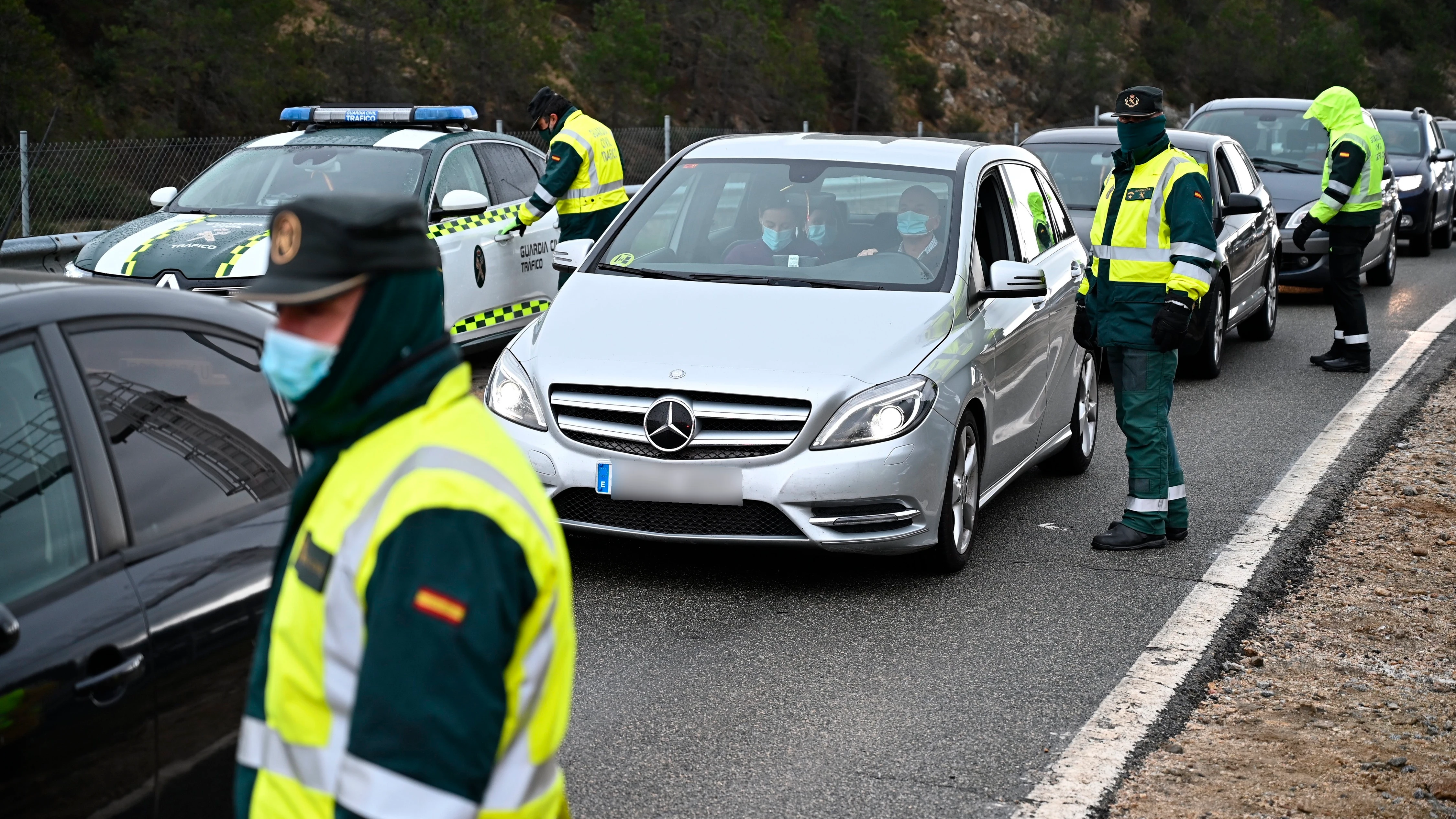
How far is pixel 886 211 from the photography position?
694 cm

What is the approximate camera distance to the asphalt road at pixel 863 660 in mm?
4273

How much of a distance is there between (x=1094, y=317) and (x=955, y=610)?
180 cm

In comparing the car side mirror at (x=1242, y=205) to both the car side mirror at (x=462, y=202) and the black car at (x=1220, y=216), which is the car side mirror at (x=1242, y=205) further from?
the car side mirror at (x=462, y=202)

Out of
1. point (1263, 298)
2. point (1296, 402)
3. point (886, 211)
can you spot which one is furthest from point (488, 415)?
point (1263, 298)

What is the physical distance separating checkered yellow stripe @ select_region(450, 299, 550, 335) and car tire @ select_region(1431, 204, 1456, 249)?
1540cm

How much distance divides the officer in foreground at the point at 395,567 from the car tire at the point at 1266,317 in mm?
11798

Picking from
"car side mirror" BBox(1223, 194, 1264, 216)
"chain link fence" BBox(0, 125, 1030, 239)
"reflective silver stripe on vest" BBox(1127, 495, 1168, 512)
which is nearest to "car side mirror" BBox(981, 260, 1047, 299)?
"reflective silver stripe on vest" BBox(1127, 495, 1168, 512)

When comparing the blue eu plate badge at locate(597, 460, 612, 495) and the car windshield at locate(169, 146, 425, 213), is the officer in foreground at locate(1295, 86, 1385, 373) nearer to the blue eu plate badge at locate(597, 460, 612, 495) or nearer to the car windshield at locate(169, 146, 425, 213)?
the car windshield at locate(169, 146, 425, 213)

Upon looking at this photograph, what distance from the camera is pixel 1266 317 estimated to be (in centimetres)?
1294

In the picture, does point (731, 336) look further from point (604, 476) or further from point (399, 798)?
point (399, 798)

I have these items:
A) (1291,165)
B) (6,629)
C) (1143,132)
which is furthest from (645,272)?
(1291,165)

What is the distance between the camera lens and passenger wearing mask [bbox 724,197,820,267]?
22.4ft

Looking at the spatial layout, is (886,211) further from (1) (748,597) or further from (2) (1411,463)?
(2) (1411,463)

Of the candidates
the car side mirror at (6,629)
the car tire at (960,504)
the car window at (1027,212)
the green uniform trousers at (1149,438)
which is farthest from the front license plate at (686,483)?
the car side mirror at (6,629)
